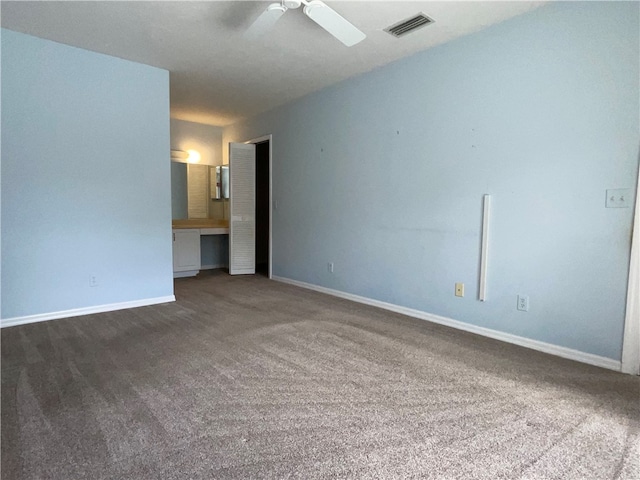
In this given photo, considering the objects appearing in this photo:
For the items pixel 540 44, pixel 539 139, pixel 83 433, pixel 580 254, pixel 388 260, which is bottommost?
pixel 83 433

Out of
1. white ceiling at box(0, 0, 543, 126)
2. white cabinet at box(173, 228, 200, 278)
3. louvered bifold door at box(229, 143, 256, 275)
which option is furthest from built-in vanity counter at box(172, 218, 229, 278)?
white ceiling at box(0, 0, 543, 126)

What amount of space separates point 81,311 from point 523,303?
12.8ft

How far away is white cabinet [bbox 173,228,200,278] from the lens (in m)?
5.14

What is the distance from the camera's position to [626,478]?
130 centimetres

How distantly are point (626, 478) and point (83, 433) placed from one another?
221 centimetres

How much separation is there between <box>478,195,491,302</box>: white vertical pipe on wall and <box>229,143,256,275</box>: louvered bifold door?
3.67 metres

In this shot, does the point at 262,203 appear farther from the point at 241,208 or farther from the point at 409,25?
the point at 409,25

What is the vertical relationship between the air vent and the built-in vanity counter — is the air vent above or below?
above

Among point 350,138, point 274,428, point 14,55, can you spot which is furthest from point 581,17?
point 14,55

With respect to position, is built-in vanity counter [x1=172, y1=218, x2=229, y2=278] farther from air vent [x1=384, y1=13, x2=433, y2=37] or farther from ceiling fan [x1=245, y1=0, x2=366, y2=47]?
air vent [x1=384, y1=13, x2=433, y2=37]

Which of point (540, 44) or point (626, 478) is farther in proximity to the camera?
point (540, 44)

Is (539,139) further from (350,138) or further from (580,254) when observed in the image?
(350,138)

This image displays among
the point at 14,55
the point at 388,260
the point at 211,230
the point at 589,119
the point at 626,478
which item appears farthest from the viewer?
the point at 211,230

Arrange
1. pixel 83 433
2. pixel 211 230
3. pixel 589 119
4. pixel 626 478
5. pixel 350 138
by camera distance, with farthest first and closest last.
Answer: pixel 211 230 < pixel 350 138 < pixel 589 119 < pixel 83 433 < pixel 626 478
